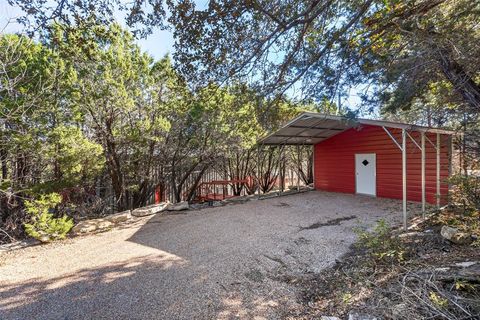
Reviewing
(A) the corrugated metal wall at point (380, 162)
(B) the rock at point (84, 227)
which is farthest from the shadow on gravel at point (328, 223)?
(B) the rock at point (84, 227)

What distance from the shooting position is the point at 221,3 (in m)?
2.95

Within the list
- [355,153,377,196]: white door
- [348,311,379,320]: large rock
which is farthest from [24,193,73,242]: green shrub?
[355,153,377,196]: white door

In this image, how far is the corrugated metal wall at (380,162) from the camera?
7.32 meters

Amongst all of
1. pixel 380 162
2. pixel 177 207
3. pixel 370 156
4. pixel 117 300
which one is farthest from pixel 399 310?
pixel 370 156

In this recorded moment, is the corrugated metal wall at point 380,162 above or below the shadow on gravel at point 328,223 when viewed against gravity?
above

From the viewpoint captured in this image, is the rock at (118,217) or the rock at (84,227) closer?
the rock at (84,227)

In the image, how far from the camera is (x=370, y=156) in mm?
9148

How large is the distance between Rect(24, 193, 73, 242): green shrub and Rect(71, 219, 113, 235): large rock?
0.51m

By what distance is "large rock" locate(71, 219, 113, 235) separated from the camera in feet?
17.6

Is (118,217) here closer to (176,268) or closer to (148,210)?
(148,210)

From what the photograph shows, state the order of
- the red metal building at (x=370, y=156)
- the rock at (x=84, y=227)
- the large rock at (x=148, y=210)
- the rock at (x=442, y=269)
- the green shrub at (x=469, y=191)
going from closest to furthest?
the rock at (x=442, y=269) → the green shrub at (x=469, y=191) → the rock at (x=84, y=227) → the large rock at (x=148, y=210) → the red metal building at (x=370, y=156)

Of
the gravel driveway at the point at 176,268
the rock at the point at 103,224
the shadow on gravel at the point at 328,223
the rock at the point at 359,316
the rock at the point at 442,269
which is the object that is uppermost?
the rock at the point at 442,269

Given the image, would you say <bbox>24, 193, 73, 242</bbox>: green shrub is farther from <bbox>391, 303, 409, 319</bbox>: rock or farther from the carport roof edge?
the carport roof edge

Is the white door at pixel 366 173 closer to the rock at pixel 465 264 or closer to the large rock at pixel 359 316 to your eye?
the rock at pixel 465 264
